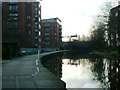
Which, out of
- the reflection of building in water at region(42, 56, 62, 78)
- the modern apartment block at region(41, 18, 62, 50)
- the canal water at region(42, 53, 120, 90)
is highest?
the modern apartment block at region(41, 18, 62, 50)

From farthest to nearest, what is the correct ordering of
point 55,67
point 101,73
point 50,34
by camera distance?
point 50,34 < point 55,67 < point 101,73

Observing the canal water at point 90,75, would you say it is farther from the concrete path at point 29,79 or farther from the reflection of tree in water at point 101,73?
the concrete path at point 29,79

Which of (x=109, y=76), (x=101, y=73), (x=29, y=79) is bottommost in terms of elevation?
(x=101, y=73)

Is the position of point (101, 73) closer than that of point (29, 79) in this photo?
No

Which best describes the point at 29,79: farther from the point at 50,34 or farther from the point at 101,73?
the point at 50,34

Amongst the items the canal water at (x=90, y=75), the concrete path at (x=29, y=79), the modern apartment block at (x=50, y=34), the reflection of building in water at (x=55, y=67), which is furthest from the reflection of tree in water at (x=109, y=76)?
the modern apartment block at (x=50, y=34)

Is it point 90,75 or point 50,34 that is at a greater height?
point 50,34

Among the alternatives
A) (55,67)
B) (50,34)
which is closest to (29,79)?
(55,67)

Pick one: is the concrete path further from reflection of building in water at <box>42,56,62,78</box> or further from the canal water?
reflection of building in water at <box>42,56,62,78</box>

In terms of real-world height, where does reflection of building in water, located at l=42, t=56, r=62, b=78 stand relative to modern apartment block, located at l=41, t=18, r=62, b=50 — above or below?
below

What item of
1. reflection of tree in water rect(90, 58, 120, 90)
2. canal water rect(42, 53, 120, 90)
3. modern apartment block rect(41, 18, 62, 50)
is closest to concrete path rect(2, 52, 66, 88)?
canal water rect(42, 53, 120, 90)

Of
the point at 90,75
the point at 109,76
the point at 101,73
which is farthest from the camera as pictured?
the point at 101,73

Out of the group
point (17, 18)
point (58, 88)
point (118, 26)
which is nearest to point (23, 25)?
point (17, 18)

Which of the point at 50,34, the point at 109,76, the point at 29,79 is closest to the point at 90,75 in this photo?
the point at 109,76
